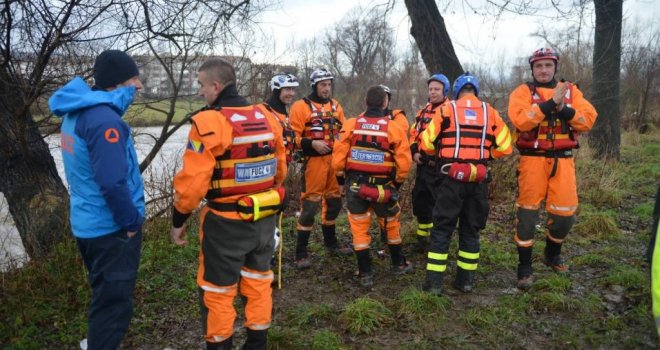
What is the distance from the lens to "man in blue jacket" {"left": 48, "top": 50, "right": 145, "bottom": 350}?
2.90 meters

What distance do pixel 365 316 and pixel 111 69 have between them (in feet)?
9.27

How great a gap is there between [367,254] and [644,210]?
5464 millimetres

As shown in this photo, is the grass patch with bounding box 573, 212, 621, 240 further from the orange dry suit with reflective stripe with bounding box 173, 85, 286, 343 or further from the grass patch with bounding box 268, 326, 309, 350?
the orange dry suit with reflective stripe with bounding box 173, 85, 286, 343

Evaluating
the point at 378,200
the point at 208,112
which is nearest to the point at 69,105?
the point at 208,112

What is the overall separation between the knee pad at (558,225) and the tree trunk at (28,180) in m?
5.19

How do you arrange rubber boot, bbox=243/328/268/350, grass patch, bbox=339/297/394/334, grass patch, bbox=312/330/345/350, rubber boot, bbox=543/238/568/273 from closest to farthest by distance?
rubber boot, bbox=243/328/268/350, grass patch, bbox=312/330/345/350, grass patch, bbox=339/297/394/334, rubber boot, bbox=543/238/568/273

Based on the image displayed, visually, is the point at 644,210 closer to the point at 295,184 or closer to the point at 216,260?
the point at 295,184

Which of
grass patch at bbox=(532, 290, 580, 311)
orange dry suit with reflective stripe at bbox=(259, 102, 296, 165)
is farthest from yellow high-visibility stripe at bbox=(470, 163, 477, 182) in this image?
orange dry suit with reflective stripe at bbox=(259, 102, 296, 165)

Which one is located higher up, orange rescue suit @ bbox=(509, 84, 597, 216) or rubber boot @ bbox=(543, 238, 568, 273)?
orange rescue suit @ bbox=(509, 84, 597, 216)

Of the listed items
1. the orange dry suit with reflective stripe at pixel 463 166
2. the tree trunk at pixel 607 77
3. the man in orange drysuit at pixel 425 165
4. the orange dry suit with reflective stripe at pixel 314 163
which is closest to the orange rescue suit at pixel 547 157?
the orange dry suit with reflective stripe at pixel 463 166

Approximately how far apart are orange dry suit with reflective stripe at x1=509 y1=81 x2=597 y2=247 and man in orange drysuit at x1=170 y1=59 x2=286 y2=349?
9.01 feet

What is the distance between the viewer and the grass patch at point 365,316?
395 centimetres

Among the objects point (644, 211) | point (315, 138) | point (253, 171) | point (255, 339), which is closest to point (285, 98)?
point (315, 138)

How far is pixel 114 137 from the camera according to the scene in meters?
2.92
